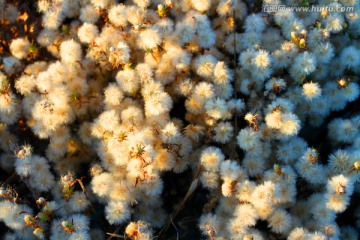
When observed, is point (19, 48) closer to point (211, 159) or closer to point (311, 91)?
point (211, 159)

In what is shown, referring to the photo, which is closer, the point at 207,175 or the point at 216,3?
the point at 207,175

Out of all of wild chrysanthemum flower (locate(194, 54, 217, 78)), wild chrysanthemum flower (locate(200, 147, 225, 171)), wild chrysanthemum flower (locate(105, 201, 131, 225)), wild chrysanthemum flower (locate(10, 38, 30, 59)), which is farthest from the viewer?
wild chrysanthemum flower (locate(10, 38, 30, 59))

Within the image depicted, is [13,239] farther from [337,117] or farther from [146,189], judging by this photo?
[337,117]

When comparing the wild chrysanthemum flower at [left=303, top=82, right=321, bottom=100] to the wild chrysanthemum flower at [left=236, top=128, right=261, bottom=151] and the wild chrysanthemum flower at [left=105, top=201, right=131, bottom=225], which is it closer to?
the wild chrysanthemum flower at [left=236, top=128, right=261, bottom=151]

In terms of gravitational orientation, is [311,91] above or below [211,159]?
above

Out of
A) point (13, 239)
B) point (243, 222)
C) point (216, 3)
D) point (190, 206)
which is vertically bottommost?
point (190, 206)

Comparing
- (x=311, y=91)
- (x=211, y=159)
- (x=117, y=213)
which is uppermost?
(x=311, y=91)

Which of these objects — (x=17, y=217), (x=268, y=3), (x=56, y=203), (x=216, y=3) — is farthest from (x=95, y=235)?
(x=268, y=3)

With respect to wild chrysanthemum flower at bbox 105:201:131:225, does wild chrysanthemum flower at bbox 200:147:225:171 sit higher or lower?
higher

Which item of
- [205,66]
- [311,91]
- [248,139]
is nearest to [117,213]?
[248,139]

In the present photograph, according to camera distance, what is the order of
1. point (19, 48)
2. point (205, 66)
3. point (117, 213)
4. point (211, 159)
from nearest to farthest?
point (117, 213)
point (211, 159)
point (205, 66)
point (19, 48)

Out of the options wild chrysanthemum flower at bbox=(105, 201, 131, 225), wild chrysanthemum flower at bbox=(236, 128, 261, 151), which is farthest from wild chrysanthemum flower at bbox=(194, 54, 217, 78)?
wild chrysanthemum flower at bbox=(105, 201, 131, 225)
